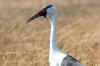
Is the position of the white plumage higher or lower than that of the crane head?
lower

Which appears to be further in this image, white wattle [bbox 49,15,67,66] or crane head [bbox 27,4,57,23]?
crane head [bbox 27,4,57,23]

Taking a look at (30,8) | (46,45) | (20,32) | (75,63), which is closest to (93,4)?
(30,8)

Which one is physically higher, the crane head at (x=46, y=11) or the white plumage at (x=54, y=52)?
the crane head at (x=46, y=11)

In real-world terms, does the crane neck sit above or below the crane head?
below

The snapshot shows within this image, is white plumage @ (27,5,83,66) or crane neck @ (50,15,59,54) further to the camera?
crane neck @ (50,15,59,54)

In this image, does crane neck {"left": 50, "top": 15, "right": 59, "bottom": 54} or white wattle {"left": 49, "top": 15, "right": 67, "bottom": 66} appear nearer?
white wattle {"left": 49, "top": 15, "right": 67, "bottom": 66}

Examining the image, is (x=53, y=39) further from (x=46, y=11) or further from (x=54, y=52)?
(x=46, y=11)

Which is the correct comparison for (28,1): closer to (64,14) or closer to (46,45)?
(64,14)

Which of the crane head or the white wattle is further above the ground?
the crane head

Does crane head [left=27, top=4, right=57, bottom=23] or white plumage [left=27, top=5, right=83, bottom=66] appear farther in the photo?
crane head [left=27, top=4, right=57, bottom=23]

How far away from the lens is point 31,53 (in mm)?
12945

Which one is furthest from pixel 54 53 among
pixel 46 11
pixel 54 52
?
pixel 46 11

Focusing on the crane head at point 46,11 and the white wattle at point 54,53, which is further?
the crane head at point 46,11

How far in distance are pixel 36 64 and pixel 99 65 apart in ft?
3.33
